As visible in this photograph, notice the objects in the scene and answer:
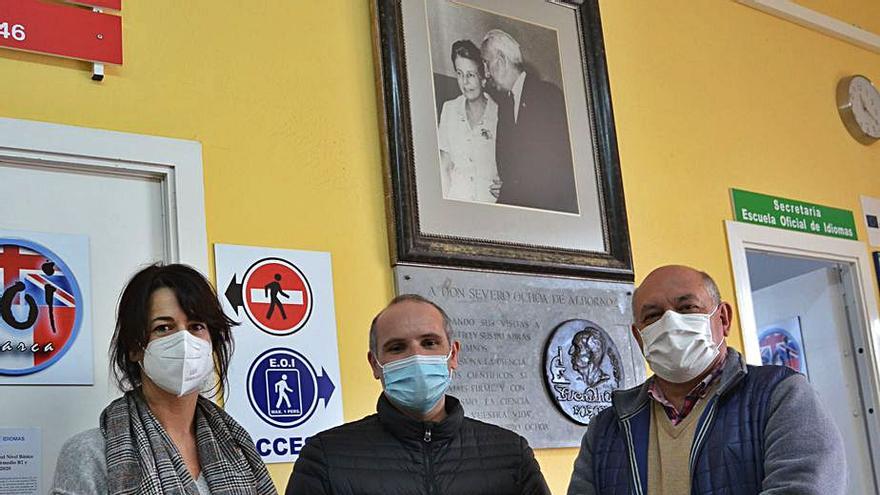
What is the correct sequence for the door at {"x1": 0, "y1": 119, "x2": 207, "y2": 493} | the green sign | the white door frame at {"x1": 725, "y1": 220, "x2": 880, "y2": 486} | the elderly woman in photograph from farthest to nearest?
1. the green sign
2. the white door frame at {"x1": 725, "y1": 220, "x2": 880, "y2": 486}
3. the elderly woman in photograph
4. the door at {"x1": 0, "y1": 119, "x2": 207, "y2": 493}

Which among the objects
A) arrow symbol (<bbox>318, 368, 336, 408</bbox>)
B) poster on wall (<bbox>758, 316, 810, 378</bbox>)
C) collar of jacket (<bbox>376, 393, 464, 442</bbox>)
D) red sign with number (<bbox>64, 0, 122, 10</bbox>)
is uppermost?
red sign with number (<bbox>64, 0, 122, 10</bbox>)

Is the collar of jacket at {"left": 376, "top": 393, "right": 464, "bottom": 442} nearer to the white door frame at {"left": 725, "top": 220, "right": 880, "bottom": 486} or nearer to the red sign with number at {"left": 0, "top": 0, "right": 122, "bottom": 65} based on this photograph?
the red sign with number at {"left": 0, "top": 0, "right": 122, "bottom": 65}

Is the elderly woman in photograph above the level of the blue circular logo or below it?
above

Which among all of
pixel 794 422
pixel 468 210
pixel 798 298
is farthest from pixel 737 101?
pixel 794 422

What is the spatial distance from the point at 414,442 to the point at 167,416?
1.74ft

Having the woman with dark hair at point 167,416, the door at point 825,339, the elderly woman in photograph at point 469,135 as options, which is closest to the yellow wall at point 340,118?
the elderly woman in photograph at point 469,135

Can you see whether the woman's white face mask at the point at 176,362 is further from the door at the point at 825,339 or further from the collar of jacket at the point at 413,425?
the door at the point at 825,339

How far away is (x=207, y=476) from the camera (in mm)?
2344

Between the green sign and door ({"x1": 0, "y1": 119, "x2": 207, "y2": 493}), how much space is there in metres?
2.40

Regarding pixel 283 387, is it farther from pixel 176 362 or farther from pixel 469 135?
pixel 469 135

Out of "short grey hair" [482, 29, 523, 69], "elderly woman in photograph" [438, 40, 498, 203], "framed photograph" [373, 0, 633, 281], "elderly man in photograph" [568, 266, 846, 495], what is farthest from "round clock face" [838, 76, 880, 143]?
"elderly man in photograph" [568, 266, 846, 495]

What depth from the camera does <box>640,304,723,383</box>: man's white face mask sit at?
7.93 feet

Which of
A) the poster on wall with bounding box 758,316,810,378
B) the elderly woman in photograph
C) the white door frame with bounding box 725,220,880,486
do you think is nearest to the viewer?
the elderly woman in photograph

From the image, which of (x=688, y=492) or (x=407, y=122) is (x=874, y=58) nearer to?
(x=407, y=122)
